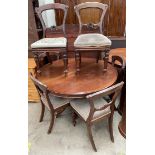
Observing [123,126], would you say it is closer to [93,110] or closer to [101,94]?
[93,110]

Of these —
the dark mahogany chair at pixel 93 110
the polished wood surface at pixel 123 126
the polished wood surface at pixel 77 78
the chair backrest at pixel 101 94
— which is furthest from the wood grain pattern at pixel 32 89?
the polished wood surface at pixel 123 126

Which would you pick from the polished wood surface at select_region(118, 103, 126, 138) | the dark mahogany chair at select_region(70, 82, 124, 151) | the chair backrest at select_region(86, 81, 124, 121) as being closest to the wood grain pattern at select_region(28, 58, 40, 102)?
the dark mahogany chair at select_region(70, 82, 124, 151)

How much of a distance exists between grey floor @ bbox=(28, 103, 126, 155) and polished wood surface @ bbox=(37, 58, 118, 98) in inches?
22.7

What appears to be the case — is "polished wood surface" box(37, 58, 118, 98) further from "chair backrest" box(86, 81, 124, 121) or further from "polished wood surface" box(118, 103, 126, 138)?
"polished wood surface" box(118, 103, 126, 138)

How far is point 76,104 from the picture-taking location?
1979 millimetres

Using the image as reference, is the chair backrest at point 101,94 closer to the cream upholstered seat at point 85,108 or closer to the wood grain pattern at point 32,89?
the cream upholstered seat at point 85,108

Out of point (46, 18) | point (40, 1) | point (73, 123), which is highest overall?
point (40, 1)

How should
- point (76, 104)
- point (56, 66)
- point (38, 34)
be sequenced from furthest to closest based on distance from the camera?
point (38, 34) → point (56, 66) → point (76, 104)

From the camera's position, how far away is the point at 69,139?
2068 millimetres

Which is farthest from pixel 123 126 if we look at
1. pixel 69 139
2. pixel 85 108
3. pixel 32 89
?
pixel 32 89
